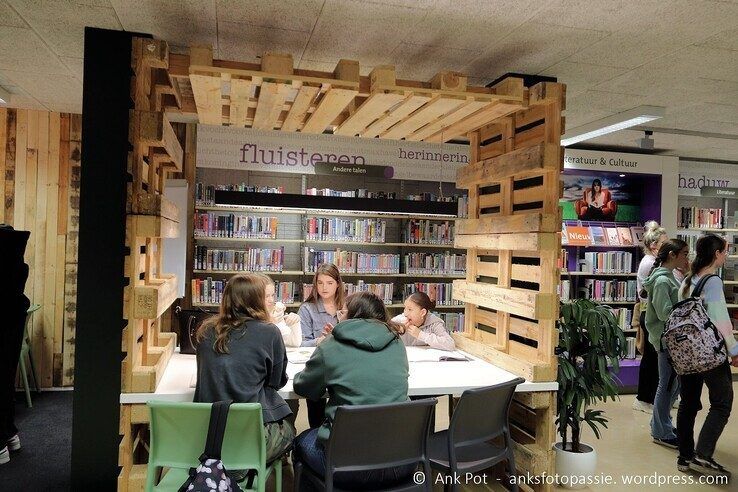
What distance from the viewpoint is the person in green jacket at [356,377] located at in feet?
8.56

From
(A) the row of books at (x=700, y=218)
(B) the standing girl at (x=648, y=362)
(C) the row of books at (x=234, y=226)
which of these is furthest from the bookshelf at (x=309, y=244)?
(A) the row of books at (x=700, y=218)

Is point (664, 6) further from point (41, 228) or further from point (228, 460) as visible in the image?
point (41, 228)

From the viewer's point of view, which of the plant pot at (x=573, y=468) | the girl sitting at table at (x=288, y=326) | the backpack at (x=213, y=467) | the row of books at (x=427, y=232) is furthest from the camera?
the row of books at (x=427, y=232)

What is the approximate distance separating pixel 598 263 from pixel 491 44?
4.73 metres

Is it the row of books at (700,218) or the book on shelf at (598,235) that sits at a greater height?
the row of books at (700,218)

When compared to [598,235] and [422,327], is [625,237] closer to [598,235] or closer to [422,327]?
[598,235]

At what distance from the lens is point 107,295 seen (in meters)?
2.89

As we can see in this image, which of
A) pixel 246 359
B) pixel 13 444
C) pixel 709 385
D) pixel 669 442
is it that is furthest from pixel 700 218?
pixel 13 444

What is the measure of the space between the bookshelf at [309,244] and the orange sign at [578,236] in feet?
4.64

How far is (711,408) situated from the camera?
4199 millimetres

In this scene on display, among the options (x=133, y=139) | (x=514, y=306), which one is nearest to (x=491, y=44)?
(x=514, y=306)

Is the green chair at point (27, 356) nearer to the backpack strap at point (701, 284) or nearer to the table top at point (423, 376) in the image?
the table top at point (423, 376)

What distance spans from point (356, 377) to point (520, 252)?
1.65m

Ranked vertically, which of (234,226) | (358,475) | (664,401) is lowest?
(664,401)
